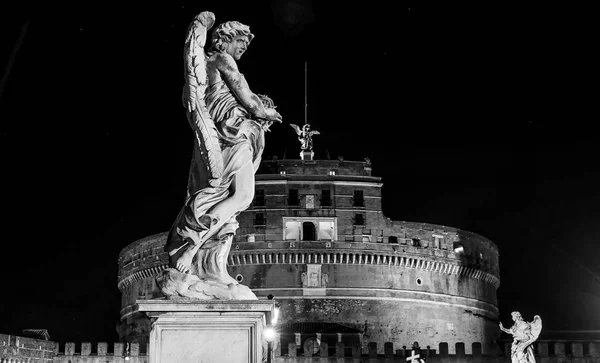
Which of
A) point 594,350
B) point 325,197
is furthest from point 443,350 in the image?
point 325,197

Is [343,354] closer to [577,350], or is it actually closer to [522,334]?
[577,350]

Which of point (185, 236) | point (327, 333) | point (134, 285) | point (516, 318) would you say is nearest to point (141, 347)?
point (134, 285)

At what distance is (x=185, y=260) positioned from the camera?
604 centimetres

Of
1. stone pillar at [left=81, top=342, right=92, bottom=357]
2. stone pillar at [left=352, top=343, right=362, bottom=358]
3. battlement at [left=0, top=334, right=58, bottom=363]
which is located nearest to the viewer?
battlement at [left=0, top=334, right=58, bottom=363]

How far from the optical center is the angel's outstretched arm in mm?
6277

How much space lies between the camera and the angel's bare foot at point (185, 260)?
6.02m

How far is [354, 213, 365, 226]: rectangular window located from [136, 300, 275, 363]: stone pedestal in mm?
50278

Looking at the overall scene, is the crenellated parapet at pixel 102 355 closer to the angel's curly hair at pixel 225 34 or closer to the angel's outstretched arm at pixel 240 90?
the angel's curly hair at pixel 225 34

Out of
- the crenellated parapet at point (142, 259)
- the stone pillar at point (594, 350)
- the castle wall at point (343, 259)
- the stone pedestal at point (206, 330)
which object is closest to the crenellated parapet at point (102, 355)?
the castle wall at point (343, 259)

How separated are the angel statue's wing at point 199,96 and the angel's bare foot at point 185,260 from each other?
48 centimetres

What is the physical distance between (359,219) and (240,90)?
1967 inches

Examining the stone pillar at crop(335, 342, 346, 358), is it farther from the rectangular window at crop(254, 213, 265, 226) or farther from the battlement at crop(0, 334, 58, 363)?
the battlement at crop(0, 334, 58, 363)

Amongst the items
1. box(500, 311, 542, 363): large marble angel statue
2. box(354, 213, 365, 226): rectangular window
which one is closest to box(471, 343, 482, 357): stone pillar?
box(354, 213, 365, 226): rectangular window

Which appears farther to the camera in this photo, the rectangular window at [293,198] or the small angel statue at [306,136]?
the small angel statue at [306,136]
